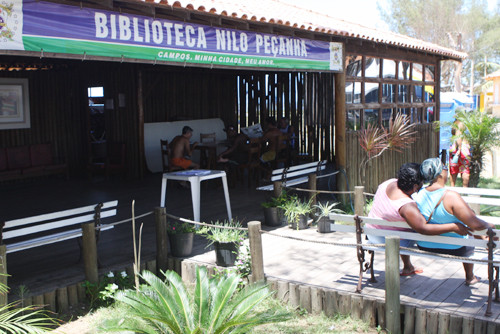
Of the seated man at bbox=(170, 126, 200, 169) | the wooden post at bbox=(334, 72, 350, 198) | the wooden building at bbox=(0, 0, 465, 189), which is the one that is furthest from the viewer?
the seated man at bbox=(170, 126, 200, 169)

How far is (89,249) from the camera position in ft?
18.0

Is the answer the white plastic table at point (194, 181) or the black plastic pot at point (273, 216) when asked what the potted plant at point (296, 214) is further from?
the white plastic table at point (194, 181)

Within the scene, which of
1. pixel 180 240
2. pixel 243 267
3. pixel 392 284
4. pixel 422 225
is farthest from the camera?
pixel 180 240

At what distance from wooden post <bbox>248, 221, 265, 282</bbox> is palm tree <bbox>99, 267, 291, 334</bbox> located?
72cm

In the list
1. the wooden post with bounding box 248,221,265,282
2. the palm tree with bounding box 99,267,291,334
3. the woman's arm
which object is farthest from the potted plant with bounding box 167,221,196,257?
the woman's arm

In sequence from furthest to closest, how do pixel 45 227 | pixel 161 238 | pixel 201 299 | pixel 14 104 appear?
1. pixel 14 104
2. pixel 161 238
3. pixel 45 227
4. pixel 201 299

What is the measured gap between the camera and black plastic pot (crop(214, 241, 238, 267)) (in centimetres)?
602

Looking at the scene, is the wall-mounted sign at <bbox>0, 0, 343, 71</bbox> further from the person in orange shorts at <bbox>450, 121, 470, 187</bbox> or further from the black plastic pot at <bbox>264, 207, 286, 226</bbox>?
the person in orange shorts at <bbox>450, 121, 470, 187</bbox>

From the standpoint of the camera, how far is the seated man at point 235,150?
11.2 meters

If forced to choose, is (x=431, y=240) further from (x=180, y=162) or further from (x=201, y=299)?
(x=180, y=162)

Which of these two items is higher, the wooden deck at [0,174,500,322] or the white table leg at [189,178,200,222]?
the white table leg at [189,178,200,222]

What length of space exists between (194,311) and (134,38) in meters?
3.08

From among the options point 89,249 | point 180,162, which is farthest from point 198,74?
point 89,249

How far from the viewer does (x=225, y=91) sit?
14.6m
